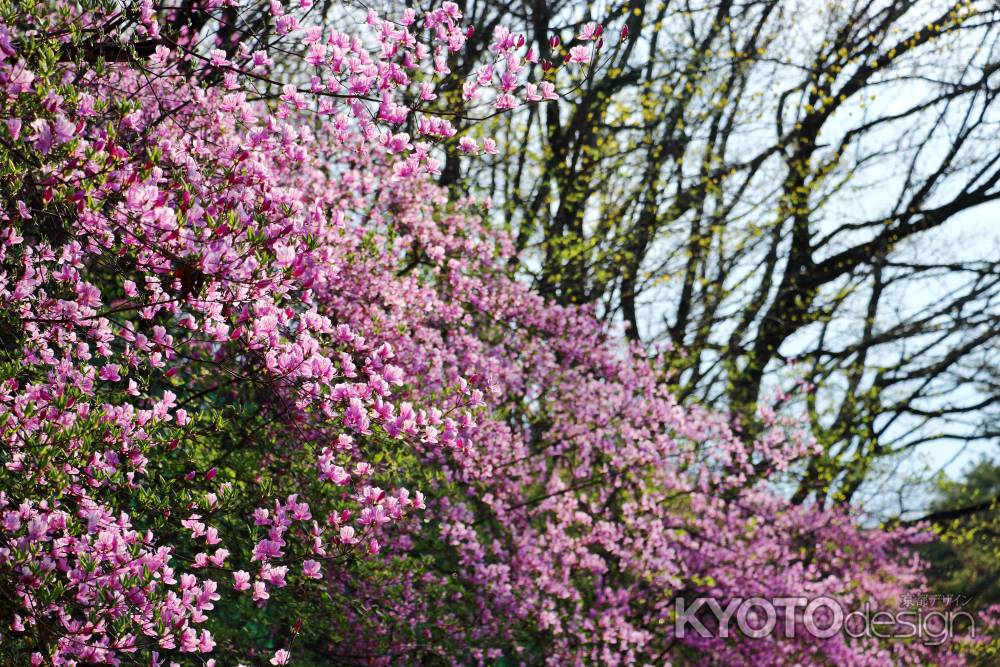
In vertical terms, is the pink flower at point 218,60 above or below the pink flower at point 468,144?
above

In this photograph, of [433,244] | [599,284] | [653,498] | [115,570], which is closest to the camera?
[115,570]

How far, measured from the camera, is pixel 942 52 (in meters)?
13.7

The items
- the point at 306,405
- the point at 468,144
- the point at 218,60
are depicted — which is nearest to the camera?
the point at 218,60

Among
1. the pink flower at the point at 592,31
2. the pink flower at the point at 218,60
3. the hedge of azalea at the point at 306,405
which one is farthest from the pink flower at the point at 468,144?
the pink flower at the point at 218,60

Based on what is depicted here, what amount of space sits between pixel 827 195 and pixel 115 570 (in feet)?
44.6

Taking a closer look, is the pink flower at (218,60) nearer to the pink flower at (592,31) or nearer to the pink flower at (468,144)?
the pink flower at (468,144)

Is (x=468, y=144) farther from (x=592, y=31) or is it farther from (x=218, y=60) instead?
(x=218, y=60)

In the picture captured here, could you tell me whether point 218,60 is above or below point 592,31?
below

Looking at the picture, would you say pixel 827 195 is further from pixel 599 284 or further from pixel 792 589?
→ pixel 792 589

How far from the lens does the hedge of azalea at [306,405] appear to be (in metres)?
3.38

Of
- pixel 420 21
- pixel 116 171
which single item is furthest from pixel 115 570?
pixel 420 21

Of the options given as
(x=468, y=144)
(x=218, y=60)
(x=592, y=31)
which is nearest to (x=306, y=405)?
(x=468, y=144)

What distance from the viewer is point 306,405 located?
13.1 feet

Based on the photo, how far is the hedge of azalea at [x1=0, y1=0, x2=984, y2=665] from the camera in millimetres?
3375
